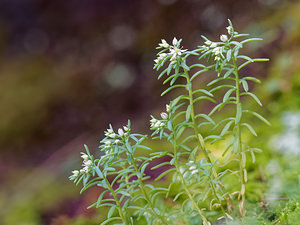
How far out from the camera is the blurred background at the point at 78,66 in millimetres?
3820

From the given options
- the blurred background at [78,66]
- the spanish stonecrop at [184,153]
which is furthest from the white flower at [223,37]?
the blurred background at [78,66]

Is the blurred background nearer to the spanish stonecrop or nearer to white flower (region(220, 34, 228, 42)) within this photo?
the spanish stonecrop

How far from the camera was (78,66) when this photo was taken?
16.6ft

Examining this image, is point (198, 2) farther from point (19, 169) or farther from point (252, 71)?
point (19, 169)

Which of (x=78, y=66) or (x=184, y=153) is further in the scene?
(x=78, y=66)

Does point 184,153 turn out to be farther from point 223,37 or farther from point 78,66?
point 78,66

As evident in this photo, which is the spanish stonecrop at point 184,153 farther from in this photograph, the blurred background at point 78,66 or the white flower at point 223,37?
the blurred background at point 78,66

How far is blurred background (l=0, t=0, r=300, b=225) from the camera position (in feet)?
12.5

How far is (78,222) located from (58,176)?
197cm

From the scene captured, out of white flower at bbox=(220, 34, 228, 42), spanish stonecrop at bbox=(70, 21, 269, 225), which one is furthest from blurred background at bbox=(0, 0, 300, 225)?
white flower at bbox=(220, 34, 228, 42)

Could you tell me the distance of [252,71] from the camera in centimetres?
275

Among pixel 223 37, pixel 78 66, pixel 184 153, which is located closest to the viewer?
pixel 223 37

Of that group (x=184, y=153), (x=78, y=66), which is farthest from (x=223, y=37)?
(x=78, y=66)

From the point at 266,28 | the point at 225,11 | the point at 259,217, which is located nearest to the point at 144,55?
the point at 225,11
